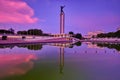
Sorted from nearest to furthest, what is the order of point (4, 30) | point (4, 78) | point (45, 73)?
point (4, 78)
point (45, 73)
point (4, 30)

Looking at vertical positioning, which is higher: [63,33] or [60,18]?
[60,18]

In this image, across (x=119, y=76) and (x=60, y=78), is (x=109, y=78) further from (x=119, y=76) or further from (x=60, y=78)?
(x=60, y=78)

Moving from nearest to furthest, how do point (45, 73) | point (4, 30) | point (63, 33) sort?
1. point (45, 73)
2. point (4, 30)
3. point (63, 33)

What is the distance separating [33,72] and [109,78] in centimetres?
305

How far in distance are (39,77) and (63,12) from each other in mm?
44419

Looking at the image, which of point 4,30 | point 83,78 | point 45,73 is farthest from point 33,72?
point 4,30

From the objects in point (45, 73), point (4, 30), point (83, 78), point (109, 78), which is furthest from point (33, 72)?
point (4, 30)

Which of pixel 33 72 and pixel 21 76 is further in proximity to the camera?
pixel 33 72

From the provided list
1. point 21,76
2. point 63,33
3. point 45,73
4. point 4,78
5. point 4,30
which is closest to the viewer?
point 4,78

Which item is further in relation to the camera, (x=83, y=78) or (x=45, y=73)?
(x=45, y=73)

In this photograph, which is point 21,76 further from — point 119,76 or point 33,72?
point 119,76

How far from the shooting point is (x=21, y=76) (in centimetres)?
761

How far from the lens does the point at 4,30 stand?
49.9 m

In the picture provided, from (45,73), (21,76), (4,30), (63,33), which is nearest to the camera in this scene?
(21,76)
